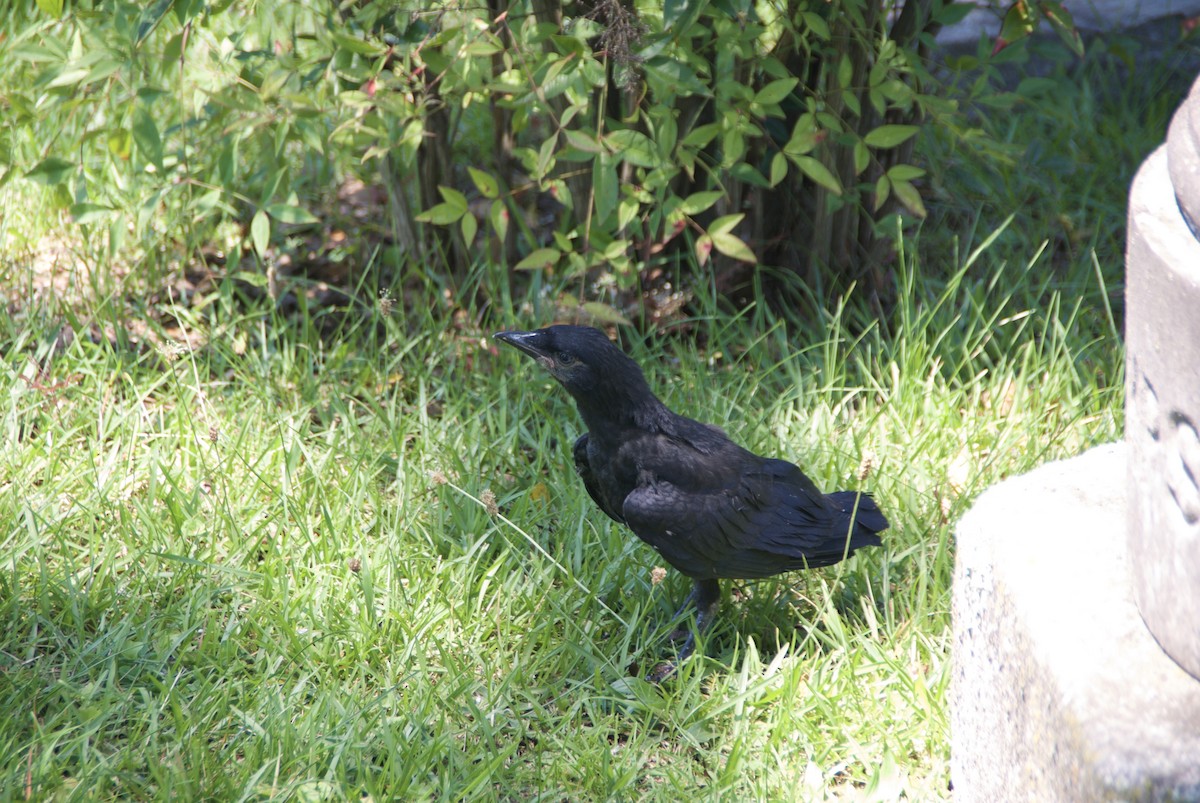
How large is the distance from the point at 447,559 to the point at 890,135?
182cm

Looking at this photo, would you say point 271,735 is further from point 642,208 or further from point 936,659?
point 642,208

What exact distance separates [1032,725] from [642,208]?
2.47m

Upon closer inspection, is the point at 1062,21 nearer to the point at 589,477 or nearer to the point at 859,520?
the point at 859,520

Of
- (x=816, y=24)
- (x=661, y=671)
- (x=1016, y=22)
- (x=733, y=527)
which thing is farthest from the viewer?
(x=1016, y=22)

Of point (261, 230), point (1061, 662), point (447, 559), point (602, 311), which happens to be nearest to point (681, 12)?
point (602, 311)

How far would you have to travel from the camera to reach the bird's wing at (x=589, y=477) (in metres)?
2.85

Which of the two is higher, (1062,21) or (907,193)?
(1062,21)

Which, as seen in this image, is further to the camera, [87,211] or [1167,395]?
[87,211]

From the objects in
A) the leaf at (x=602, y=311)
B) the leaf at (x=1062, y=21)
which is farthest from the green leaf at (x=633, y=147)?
the leaf at (x=1062, y=21)

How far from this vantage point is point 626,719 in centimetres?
260

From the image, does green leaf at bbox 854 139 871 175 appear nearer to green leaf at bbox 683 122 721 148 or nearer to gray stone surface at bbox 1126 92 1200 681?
green leaf at bbox 683 122 721 148

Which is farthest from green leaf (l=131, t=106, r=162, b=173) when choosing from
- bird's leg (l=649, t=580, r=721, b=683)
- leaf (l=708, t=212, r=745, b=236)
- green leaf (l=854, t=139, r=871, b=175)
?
green leaf (l=854, t=139, r=871, b=175)

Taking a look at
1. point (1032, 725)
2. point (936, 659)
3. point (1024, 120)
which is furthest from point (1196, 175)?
point (1024, 120)

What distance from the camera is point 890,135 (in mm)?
3375
